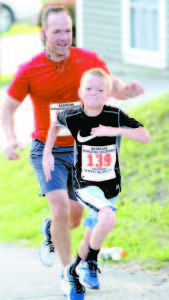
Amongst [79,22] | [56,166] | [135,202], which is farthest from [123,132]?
[79,22]

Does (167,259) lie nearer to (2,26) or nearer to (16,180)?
(16,180)

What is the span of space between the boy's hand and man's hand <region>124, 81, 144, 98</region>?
633 millimetres

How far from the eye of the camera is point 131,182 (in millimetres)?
8289

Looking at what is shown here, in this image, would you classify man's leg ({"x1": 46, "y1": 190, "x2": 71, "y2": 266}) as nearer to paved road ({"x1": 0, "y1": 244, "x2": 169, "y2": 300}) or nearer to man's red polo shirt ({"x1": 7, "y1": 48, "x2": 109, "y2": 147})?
paved road ({"x1": 0, "y1": 244, "x2": 169, "y2": 300})

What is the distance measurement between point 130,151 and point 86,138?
4958mm

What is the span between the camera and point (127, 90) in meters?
4.46

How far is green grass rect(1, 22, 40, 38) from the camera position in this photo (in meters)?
25.0

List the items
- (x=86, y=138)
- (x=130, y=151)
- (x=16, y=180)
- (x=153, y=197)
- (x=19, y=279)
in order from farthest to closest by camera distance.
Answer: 1. (x=16, y=180)
2. (x=130, y=151)
3. (x=153, y=197)
4. (x=19, y=279)
5. (x=86, y=138)

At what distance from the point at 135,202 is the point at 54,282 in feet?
6.85

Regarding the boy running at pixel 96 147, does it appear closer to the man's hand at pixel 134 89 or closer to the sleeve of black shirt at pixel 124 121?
the sleeve of black shirt at pixel 124 121

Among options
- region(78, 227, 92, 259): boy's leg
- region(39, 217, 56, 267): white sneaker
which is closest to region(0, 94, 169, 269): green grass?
region(39, 217, 56, 267): white sneaker

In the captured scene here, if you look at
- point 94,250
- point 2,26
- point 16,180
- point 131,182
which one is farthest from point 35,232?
point 2,26

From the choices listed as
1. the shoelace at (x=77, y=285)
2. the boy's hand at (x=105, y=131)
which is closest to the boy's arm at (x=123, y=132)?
the boy's hand at (x=105, y=131)

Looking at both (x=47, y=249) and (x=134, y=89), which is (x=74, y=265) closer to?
(x=47, y=249)
